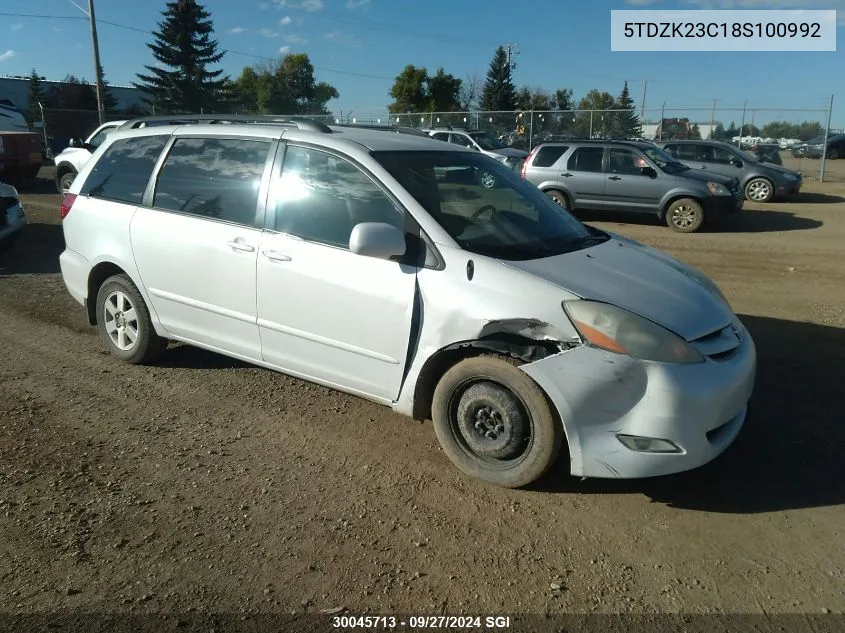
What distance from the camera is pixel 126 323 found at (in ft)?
16.9

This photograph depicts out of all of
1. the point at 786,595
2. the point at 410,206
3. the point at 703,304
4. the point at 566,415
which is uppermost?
the point at 410,206

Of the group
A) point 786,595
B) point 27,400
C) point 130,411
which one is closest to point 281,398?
point 130,411

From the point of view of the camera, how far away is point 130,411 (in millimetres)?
4473

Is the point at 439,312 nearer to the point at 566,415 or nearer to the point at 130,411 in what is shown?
the point at 566,415

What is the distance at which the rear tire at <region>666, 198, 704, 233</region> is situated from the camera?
12.6m

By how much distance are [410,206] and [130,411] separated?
91.1 inches

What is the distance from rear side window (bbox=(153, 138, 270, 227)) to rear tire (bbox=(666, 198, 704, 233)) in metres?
10.2

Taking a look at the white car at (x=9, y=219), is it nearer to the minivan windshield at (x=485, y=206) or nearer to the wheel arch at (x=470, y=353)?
the minivan windshield at (x=485, y=206)

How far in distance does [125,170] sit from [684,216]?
1045cm

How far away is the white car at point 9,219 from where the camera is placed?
9.02 meters

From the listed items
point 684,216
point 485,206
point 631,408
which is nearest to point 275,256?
point 485,206

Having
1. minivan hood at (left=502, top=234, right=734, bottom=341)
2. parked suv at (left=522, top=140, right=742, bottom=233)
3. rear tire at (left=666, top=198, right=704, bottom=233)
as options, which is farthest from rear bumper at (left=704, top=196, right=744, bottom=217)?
minivan hood at (left=502, top=234, right=734, bottom=341)

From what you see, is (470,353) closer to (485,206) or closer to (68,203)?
(485,206)

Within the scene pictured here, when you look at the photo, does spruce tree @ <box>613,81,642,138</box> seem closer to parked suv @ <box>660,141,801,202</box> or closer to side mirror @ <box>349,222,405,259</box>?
parked suv @ <box>660,141,801,202</box>
